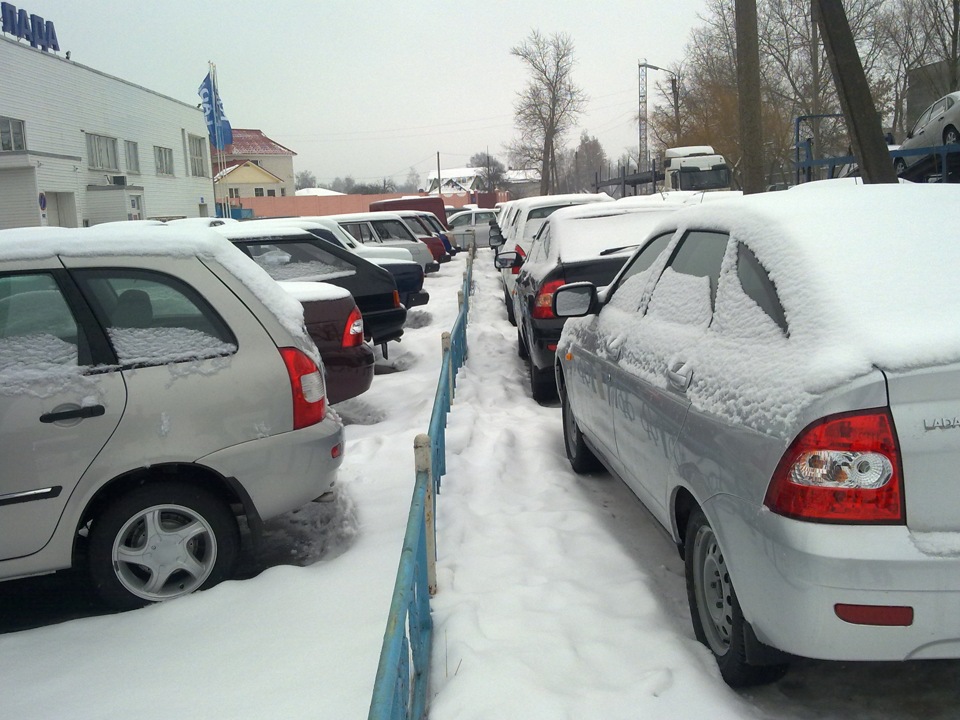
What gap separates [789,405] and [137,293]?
2.99 m

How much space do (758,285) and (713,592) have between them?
1.11m

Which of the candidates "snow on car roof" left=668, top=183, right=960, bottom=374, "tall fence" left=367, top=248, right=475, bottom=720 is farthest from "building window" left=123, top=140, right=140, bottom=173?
"snow on car roof" left=668, top=183, right=960, bottom=374

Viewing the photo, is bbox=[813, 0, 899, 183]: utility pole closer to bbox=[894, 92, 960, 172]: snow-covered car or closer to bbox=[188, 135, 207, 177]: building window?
bbox=[894, 92, 960, 172]: snow-covered car

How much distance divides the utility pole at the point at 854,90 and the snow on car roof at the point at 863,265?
6051mm

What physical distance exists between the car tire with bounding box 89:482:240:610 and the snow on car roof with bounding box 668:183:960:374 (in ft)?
8.48

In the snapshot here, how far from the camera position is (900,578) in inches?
93.4

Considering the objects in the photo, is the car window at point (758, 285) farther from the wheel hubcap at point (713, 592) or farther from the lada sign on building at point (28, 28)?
the lada sign on building at point (28, 28)

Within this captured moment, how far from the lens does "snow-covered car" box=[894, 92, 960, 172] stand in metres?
17.1

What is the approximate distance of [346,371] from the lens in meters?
6.67

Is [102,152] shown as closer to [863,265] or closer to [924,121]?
[924,121]

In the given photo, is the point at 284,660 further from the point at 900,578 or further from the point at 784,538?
the point at 900,578

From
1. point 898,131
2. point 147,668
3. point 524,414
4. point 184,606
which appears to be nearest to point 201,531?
point 184,606

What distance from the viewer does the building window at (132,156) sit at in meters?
39.8

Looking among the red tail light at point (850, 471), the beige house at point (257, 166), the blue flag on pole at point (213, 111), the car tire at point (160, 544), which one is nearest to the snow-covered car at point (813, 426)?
the red tail light at point (850, 471)
